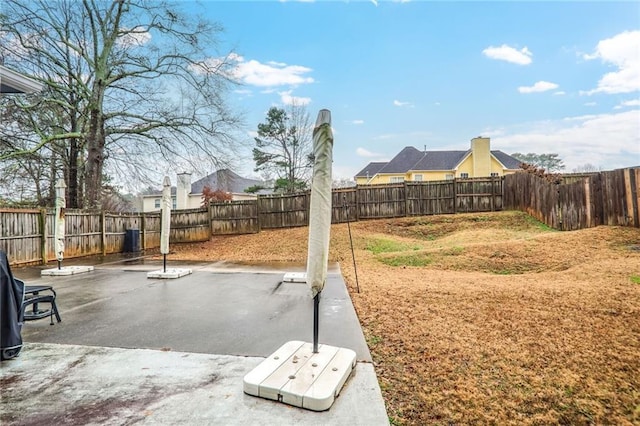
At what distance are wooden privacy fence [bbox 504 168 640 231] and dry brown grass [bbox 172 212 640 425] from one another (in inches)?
27.5

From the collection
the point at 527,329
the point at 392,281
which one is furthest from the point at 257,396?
the point at 392,281

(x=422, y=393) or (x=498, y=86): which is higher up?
(x=498, y=86)

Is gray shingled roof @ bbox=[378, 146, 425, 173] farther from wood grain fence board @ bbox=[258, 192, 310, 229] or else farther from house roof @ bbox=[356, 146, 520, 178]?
wood grain fence board @ bbox=[258, 192, 310, 229]

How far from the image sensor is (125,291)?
17.5ft

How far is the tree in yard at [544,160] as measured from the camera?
116 ft

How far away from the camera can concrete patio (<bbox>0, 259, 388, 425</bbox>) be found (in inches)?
74.2

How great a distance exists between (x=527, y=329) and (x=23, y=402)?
4.24 m

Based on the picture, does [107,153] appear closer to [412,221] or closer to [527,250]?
[412,221]

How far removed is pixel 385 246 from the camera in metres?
10.4

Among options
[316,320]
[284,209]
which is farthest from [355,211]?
[316,320]

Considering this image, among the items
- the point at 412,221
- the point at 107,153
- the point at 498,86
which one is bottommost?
the point at 412,221

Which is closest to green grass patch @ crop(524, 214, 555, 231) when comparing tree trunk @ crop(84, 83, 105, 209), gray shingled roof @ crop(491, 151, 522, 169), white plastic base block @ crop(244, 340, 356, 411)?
white plastic base block @ crop(244, 340, 356, 411)

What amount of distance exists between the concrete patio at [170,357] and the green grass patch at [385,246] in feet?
16.1

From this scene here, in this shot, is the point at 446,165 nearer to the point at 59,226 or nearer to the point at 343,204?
the point at 343,204
